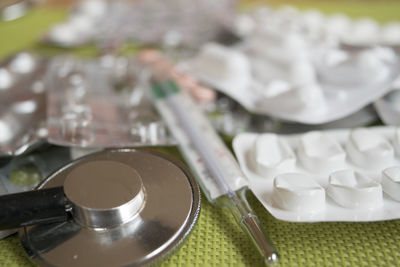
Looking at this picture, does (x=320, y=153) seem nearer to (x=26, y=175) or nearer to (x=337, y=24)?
(x=26, y=175)

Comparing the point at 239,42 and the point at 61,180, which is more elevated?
the point at 61,180

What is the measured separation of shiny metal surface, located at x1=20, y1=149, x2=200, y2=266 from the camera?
0.98 feet

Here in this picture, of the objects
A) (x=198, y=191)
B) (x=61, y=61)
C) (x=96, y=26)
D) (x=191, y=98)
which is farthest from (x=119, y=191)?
(x=96, y=26)

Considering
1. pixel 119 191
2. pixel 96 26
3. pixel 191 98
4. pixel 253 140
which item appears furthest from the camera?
pixel 96 26

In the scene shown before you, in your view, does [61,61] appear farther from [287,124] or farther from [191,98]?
[287,124]

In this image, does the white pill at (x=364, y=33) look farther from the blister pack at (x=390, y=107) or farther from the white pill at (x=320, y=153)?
the white pill at (x=320, y=153)

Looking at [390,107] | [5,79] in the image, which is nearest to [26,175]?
[5,79]

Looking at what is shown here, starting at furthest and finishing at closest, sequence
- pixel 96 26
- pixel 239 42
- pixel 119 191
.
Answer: pixel 96 26 < pixel 239 42 < pixel 119 191

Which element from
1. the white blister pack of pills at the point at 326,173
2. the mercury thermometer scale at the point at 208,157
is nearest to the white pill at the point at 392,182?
the white blister pack of pills at the point at 326,173

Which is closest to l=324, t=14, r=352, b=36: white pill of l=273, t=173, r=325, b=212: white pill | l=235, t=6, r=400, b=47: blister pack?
l=235, t=6, r=400, b=47: blister pack

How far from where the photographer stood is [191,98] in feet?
1.76

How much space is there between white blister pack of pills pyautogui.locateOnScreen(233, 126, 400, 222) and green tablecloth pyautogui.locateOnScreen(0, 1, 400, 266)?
3 centimetres

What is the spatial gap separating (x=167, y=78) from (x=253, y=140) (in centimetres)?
21

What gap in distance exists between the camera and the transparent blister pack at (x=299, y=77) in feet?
1.60
